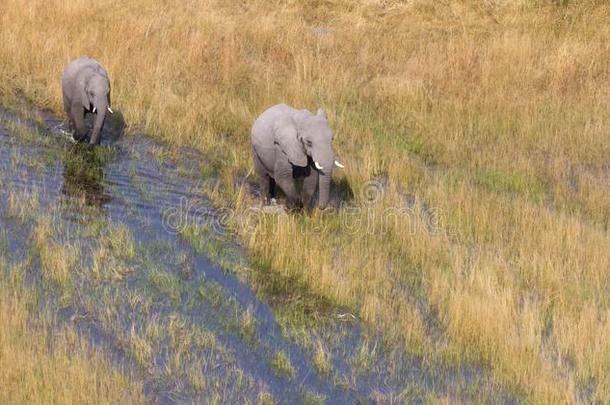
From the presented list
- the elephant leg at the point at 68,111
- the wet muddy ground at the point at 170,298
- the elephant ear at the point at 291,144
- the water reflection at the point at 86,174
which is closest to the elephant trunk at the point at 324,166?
the elephant ear at the point at 291,144

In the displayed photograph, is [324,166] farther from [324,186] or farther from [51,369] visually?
[51,369]

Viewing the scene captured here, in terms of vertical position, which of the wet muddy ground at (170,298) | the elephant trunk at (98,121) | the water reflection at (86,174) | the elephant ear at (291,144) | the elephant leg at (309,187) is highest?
the elephant ear at (291,144)

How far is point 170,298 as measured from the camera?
8680mm

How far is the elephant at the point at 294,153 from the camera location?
1037cm

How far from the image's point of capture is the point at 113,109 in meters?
14.1

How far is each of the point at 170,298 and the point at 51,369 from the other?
1.80 m

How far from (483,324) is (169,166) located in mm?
5322

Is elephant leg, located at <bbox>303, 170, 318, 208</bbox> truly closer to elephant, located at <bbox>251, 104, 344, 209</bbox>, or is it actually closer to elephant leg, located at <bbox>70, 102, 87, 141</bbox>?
elephant, located at <bbox>251, 104, 344, 209</bbox>

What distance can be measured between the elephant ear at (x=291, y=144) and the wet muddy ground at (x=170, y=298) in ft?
3.57

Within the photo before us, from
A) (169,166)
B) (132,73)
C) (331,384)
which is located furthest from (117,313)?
(132,73)

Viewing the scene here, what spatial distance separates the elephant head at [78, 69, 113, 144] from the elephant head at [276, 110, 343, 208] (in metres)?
3.01

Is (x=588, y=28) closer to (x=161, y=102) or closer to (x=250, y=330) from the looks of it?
(x=161, y=102)

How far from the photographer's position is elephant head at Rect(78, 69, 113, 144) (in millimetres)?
12664

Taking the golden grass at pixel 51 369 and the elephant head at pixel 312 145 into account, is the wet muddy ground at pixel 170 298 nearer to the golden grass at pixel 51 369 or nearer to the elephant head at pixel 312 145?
the golden grass at pixel 51 369
